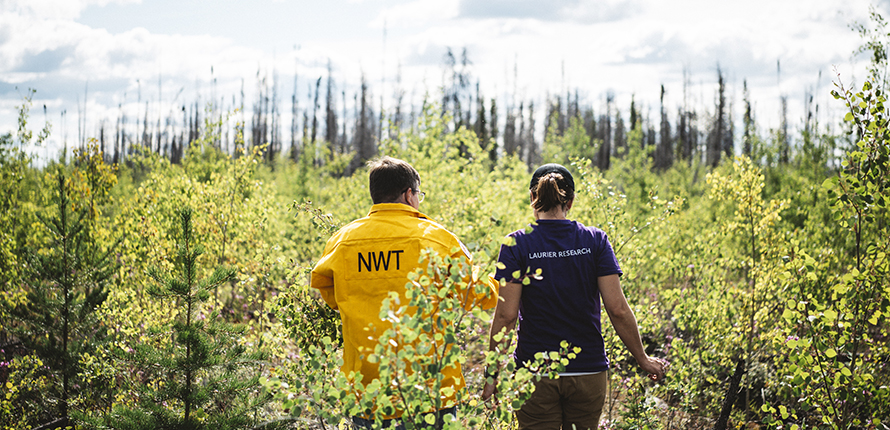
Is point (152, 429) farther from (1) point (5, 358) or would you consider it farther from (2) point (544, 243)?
(1) point (5, 358)

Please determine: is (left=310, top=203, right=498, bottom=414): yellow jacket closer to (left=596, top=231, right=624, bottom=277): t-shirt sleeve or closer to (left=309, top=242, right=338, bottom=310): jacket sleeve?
(left=309, top=242, right=338, bottom=310): jacket sleeve

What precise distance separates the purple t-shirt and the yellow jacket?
324mm

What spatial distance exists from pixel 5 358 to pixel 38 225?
1783mm

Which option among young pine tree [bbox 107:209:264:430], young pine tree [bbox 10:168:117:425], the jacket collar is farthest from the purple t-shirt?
young pine tree [bbox 10:168:117:425]

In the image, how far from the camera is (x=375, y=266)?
2281 mm

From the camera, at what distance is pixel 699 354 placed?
4.95 meters

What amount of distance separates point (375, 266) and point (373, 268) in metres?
0.01

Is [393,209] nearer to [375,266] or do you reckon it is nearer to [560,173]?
[375,266]

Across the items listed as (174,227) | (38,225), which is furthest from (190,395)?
(38,225)

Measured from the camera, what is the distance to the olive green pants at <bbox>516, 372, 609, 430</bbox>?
2.54 m

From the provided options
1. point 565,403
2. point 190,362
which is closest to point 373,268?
point 565,403

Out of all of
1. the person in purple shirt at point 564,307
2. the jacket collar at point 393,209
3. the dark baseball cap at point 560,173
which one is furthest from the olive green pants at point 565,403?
the jacket collar at point 393,209

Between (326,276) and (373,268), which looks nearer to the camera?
(373,268)

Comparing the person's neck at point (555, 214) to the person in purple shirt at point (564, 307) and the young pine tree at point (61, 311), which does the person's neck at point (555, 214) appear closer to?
the person in purple shirt at point (564, 307)
